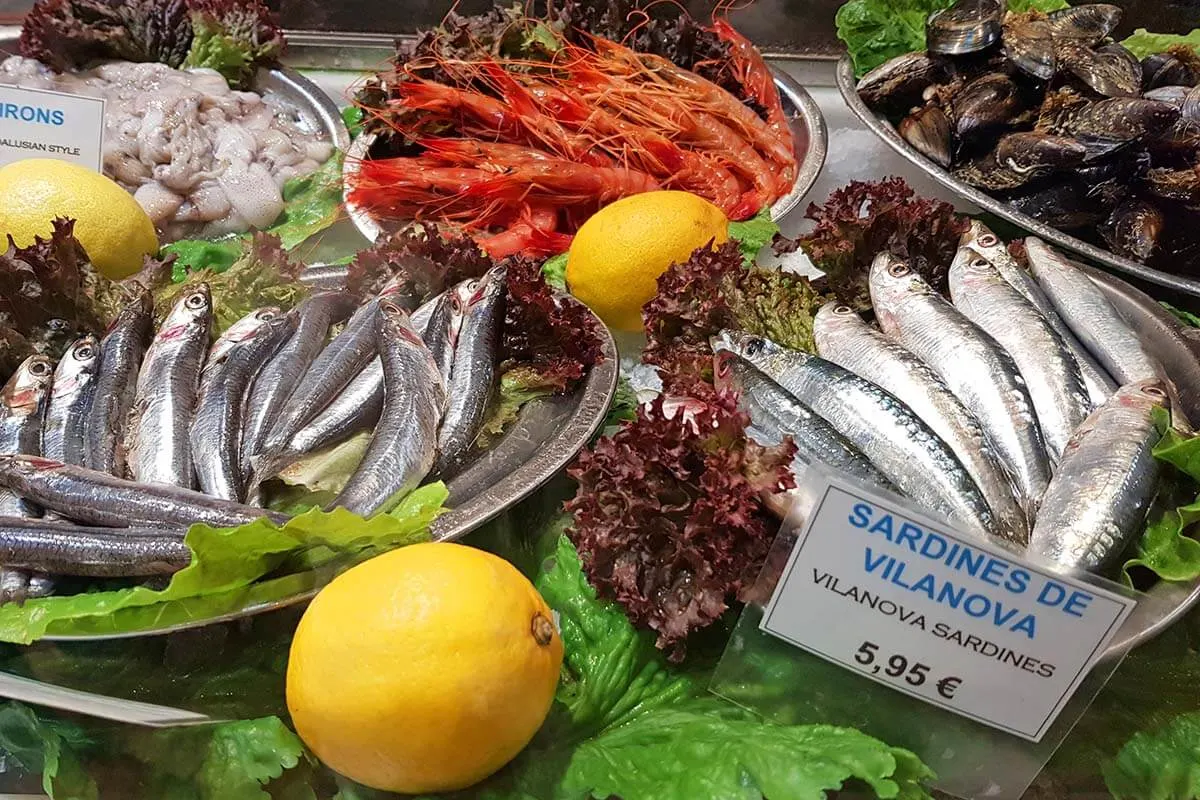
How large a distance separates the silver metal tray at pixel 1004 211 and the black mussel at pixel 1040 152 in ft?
0.42

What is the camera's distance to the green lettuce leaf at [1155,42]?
3.10m

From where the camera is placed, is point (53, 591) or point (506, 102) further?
point (506, 102)

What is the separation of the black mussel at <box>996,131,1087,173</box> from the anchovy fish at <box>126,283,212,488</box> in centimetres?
226

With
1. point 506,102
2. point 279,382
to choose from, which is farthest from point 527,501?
point 506,102

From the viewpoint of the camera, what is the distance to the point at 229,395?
6.05 feet

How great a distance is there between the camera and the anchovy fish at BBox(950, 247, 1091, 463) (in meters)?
1.66

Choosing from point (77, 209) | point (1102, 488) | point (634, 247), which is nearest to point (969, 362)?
point (1102, 488)

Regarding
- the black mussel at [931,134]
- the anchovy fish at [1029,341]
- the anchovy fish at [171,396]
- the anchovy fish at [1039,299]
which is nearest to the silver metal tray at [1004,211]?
the black mussel at [931,134]

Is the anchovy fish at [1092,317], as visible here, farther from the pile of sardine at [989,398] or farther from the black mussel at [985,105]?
the black mussel at [985,105]

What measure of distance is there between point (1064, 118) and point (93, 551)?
2.81 metres

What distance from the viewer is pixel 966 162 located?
2746mm

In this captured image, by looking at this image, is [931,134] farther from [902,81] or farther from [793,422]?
[793,422]

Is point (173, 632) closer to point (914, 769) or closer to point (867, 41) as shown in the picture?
point (914, 769)

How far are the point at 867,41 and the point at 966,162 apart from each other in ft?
2.34
